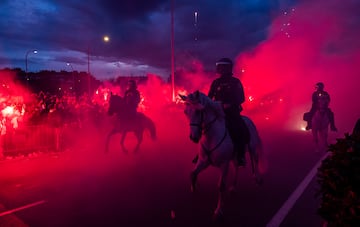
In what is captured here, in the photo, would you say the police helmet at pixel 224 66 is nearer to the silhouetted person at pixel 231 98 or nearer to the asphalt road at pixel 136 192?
the silhouetted person at pixel 231 98

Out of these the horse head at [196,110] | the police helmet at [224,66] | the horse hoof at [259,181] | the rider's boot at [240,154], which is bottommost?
the horse hoof at [259,181]

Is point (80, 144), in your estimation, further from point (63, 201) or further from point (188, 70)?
point (188, 70)

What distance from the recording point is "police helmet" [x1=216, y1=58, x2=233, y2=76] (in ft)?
22.2

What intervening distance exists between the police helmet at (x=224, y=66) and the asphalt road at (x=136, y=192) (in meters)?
2.61

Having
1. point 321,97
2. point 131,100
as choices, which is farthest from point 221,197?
point 321,97

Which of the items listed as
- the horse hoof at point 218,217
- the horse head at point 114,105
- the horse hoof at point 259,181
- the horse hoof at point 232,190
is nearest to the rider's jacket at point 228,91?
the horse hoof at point 232,190

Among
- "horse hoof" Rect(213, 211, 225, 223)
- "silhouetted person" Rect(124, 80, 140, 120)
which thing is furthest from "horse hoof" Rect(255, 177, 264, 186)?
"silhouetted person" Rect(124, 80, 140, 120)

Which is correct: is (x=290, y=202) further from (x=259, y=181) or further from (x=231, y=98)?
(x=231, y=98)

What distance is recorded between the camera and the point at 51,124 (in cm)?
1260

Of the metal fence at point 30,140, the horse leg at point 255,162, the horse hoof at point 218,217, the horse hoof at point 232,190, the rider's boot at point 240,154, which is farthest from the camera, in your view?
the metal fence at point 30,140

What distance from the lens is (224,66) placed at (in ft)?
22.3

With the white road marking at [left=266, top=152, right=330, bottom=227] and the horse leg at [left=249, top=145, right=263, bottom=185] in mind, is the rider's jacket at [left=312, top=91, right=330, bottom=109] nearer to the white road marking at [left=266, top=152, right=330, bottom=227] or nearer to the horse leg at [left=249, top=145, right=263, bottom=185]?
the white road marking at [left=266, top=152, right=330, bottom=227]

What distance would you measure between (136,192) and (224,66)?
331 cm

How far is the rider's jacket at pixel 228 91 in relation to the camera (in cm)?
671
